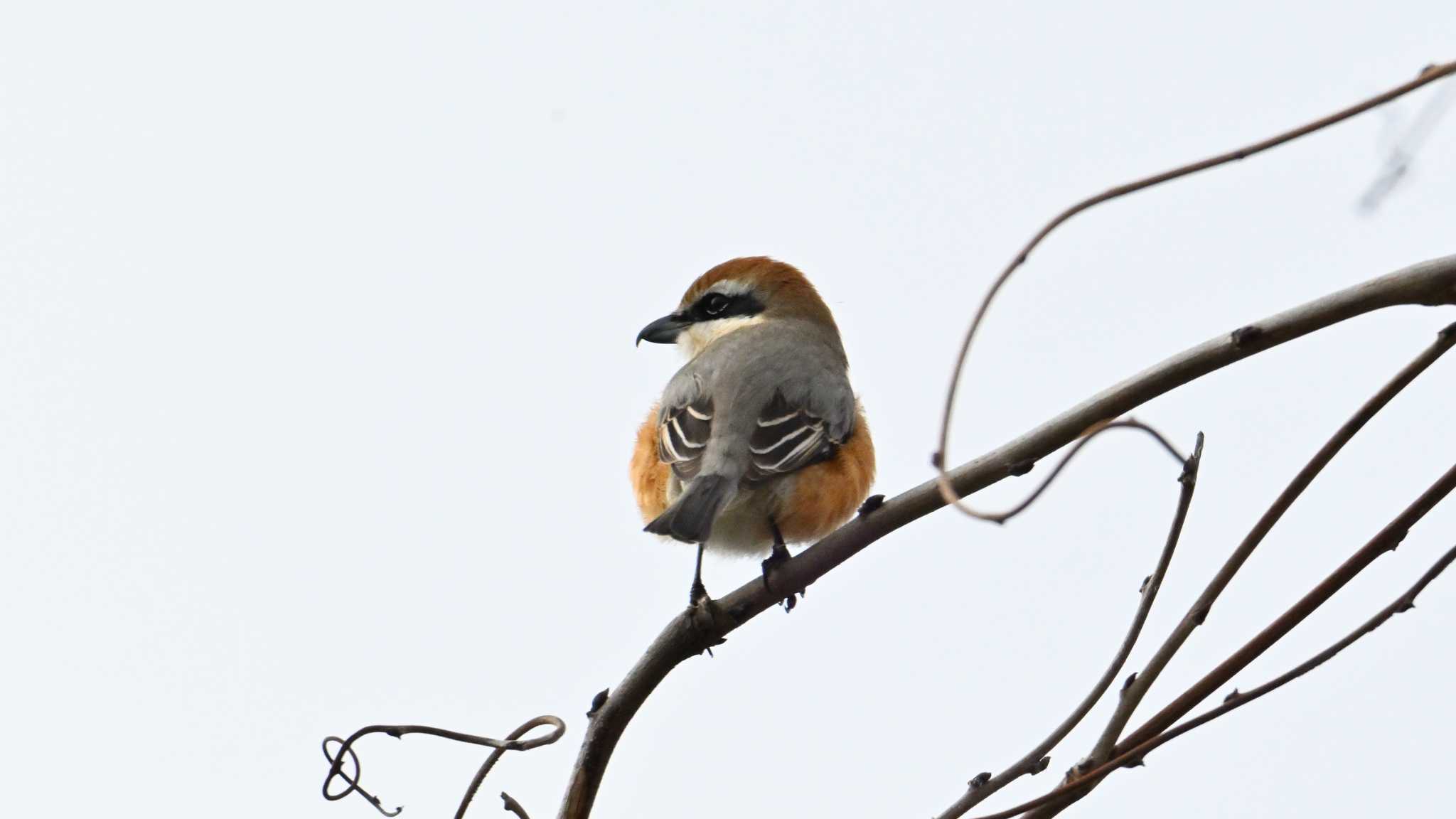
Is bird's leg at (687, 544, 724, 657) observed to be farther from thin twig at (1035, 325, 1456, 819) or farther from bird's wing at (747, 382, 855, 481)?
bird's wing at (747, 382, 855, 481)

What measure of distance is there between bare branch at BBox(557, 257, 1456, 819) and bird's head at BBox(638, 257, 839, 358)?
3.17 m

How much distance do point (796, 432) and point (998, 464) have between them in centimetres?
237

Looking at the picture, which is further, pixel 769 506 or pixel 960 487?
pixel 769 506

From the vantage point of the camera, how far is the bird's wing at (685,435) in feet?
14.4

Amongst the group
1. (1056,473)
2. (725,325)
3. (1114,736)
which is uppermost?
(725,325)

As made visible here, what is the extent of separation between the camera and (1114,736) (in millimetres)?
2086

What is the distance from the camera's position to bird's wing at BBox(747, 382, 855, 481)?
4.32 meters

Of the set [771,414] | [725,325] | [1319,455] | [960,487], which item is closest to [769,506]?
[771,414]

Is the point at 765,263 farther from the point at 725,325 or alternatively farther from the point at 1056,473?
the point at 1056,473

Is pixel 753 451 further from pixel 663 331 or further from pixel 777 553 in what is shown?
pixel 663 331

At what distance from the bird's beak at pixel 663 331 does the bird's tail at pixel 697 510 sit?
178cm

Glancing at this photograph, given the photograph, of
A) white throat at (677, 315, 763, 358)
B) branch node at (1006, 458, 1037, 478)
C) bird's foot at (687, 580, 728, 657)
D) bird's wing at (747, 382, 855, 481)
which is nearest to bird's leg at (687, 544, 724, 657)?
bird's foot at (687, 580, 728, 657)

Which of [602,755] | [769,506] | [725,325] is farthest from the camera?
[725,325]

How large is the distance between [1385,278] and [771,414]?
2.81 metres
